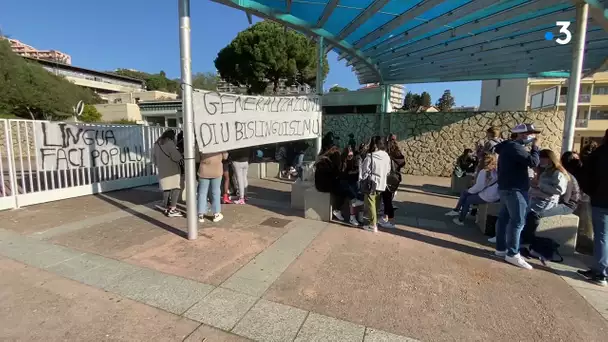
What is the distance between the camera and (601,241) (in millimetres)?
3438

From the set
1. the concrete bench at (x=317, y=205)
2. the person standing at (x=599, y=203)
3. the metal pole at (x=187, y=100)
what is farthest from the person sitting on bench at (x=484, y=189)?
the metal pole at (x=187, y=100)

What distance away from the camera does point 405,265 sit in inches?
146

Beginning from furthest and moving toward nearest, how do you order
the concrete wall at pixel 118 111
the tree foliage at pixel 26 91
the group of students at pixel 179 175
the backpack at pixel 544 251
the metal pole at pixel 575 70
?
the concrete wall at pixel 118 111
the tree foliage at pixel 26 91
the group of students at pixel 179 175
the metal pole at pixel 575 70
the backpack at pixel 544 251

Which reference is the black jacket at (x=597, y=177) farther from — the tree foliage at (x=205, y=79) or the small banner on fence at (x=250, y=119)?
the tree foliage at (x=205, y=79)

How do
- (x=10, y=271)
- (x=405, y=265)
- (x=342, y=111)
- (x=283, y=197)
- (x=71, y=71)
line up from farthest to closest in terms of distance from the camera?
(x=71, y=71) → (x=342, y=111) → (x=283, y=197) → (x=405, y=265) → (x=10, y=271)

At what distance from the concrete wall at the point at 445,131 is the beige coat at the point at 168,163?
8.88m

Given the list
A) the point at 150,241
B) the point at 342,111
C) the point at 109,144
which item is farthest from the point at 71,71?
the point at 150,241

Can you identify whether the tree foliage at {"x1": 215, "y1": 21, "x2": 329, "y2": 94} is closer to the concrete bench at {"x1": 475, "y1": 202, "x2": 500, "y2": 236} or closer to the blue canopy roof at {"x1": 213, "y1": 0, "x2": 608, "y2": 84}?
the blue canopy roof at {"x1": 213, "y1": 0, "x2": 608, "y2": 84}

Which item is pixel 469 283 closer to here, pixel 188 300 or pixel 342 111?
pixel 188 300

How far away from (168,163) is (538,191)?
232 inches

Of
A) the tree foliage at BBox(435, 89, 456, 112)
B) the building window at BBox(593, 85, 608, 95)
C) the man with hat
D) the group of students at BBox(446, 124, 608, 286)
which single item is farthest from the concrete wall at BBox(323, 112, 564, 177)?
the tree foliage at BBox(435, 89, 456, 112)

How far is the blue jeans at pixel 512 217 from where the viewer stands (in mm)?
3715

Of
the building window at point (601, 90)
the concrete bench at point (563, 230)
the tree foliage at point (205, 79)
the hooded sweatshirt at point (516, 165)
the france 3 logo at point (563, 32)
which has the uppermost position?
the tree foliage at point (205, 79)

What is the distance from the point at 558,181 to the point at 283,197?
16.8 feet
